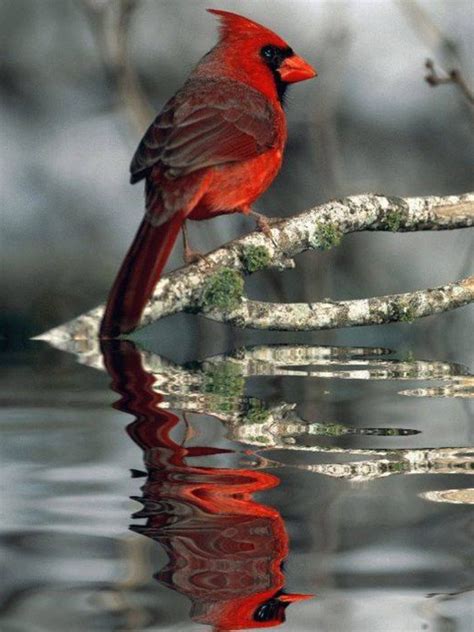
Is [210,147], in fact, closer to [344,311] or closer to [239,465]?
[344,311]

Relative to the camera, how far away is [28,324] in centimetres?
597

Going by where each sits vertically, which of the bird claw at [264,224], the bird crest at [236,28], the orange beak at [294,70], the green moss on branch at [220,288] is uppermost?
the bird crest at [236,28]

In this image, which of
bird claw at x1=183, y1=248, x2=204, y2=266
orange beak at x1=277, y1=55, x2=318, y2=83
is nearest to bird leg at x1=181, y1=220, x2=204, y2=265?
bird claw at x1=183, y1=248, x2=204, y2=266

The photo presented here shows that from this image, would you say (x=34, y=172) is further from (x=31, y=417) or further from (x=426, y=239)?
(x=31, y=417)

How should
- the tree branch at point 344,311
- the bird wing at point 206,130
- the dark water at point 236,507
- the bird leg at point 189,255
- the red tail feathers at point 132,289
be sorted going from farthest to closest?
the tree branch at point 344,311 → the bird leg at point 189,255 → the bird wing at point 206,130 → the red tail feathers at point 132,289 → the dark water at point 236,507

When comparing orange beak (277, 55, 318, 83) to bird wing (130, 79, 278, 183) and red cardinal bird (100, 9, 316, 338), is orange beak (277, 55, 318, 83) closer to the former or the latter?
red cardinal bird (100, 9, 316, 338)

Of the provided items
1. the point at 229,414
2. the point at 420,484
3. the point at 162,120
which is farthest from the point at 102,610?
the point at 162,120

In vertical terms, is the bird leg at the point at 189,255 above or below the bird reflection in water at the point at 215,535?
above

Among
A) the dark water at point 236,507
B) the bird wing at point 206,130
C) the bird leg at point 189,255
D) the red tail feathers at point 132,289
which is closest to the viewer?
the dark water at point 236,507

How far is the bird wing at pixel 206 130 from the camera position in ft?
9.94

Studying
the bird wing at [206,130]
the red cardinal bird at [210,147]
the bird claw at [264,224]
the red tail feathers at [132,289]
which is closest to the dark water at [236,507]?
the red tail feathers at [132,289]

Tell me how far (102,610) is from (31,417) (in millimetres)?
1418

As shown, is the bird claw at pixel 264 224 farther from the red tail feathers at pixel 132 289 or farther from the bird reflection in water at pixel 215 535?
the bird reflection in water at pixel 215 535

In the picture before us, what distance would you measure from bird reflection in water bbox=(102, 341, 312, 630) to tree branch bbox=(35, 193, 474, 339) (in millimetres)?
1013
